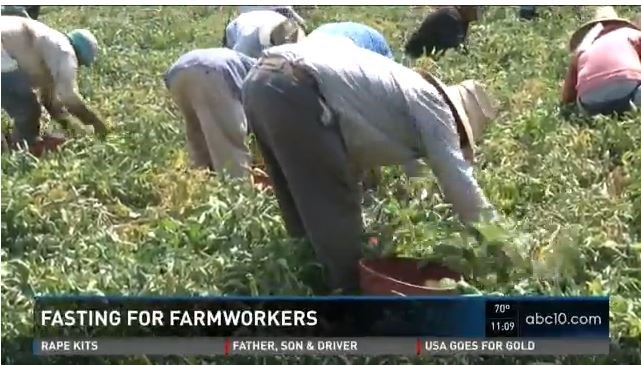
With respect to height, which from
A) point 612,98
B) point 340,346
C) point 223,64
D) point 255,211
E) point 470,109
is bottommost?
point 340,346

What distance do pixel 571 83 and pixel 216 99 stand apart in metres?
1.23

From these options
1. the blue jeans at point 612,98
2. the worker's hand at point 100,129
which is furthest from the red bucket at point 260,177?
the blue jeans at point 612,98

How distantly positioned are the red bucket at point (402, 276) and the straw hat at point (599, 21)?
3.58 ft

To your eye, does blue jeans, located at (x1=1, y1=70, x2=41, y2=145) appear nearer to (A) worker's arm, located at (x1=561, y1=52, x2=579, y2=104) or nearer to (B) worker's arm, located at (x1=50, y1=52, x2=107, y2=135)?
(B) worker's arm, located at (x1=50, y1=52, x2=107, y2=135)

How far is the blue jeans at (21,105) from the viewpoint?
11.6 feet

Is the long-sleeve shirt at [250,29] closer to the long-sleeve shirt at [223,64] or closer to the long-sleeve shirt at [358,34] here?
the long-sleeve shirt at [223,64]

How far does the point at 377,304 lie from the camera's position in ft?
9.27

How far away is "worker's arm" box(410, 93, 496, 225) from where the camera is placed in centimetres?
288

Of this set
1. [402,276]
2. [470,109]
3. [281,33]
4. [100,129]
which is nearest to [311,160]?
[402,276]

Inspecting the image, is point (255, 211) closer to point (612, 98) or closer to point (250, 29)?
point (250, 29)

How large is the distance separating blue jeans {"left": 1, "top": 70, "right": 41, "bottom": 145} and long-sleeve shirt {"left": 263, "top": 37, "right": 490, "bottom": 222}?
0.95 meters

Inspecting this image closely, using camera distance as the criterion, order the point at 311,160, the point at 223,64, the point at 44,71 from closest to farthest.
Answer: the point at 311,160 < the point at 223,64 < the point at 44,71

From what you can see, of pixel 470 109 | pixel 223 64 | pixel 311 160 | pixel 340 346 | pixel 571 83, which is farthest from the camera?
pixel 571 83

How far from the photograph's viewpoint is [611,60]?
3.88 metres
